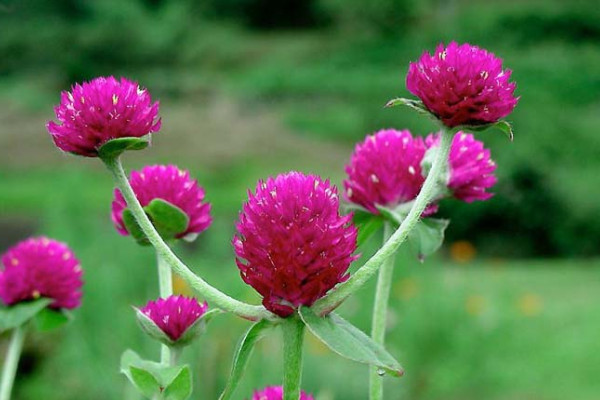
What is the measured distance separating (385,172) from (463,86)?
160 mm

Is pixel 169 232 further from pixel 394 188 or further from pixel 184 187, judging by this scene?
pixel 394 188

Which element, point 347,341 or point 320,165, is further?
point 320,165

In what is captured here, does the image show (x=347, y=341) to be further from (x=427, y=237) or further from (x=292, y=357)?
(x=427, y=237)

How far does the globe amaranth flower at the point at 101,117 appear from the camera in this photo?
46 centimetres

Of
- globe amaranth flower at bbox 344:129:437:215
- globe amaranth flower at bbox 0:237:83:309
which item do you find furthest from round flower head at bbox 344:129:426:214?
globe amaranth flower at bbox 0:237:83:309

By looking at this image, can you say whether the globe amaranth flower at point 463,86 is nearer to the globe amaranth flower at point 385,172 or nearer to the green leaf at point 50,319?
the globe amaranth flower at point 385,172

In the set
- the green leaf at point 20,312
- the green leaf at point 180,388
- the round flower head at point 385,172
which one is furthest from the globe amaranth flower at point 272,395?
the green leaf at point 20,312

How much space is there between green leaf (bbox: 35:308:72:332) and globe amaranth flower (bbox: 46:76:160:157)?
305mm

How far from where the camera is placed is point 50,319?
2.47ft

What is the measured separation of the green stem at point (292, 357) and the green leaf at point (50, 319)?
0.34 meters

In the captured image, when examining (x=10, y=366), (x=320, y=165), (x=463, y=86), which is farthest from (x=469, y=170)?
(x=320, y=165)

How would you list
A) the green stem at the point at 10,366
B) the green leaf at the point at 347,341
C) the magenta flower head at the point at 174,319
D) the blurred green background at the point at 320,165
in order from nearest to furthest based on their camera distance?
the green leaf at the point at 347,341 → the magenta flower head at the point at 174,319 → the green stem at the point at 10,366 → the blurred green background at the point at 320,165

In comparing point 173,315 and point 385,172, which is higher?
point 385,172

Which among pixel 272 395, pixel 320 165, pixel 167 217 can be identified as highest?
pixel 320 165
